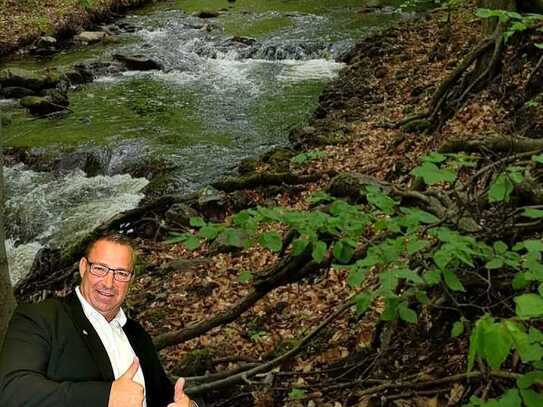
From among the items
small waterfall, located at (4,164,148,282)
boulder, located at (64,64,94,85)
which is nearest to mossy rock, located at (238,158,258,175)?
small waterfall, located at (4,164,148,282)

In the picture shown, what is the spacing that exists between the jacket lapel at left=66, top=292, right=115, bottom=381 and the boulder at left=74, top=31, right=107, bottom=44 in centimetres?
2368

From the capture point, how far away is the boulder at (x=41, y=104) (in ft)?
53.6

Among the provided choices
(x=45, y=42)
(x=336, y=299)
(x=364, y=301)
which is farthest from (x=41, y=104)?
(x=364, y=301)

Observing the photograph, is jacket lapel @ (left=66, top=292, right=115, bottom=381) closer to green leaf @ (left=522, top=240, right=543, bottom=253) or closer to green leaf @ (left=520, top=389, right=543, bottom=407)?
green leaf @ (left=520, top=389, right=543, bottom=407)

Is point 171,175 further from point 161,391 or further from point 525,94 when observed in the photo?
point 161,391

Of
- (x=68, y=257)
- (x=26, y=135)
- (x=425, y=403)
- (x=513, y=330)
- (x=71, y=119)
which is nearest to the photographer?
(x=513, y=330)

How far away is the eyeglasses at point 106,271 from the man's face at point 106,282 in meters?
0.01

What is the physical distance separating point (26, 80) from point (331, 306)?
15.5 m

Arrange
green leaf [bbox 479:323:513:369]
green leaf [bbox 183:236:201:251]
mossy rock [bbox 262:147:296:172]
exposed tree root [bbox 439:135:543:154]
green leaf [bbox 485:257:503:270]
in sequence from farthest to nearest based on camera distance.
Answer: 1. mossy rock [bbox 262:147:296:172]
2. exposed tree root [bbox 439:135:543:154]
3. green leaf [bbox 183:236:201:251]
4. green leaf [bbox 485:257:503:270]
5. green leaf [bbox 479:323:513:369]

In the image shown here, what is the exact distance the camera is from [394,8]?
82.4 ft

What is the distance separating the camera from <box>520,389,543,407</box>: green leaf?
2590 millimetres

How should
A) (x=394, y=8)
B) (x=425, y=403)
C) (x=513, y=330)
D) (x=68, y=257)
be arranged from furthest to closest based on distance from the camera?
1. (x=394, y=8)
2. (x=68, y=257)
3. (x=425, y=403)
4. (x=513, y=330)

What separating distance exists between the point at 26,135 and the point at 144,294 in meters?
8.74

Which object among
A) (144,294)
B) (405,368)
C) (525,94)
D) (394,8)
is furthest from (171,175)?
(394,8)
